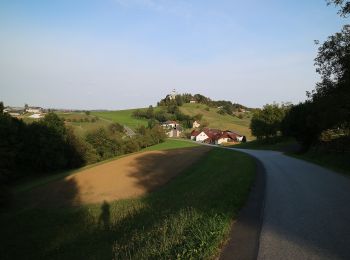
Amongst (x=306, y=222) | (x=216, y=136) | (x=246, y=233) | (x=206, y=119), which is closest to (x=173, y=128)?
(x=206, y=119)

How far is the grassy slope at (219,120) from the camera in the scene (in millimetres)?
141712

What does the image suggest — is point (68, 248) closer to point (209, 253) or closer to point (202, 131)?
point (209, 253)

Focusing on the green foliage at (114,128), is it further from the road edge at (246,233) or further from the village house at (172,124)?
the road edge at (246,233)

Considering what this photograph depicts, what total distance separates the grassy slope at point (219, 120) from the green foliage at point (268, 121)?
1781 inches

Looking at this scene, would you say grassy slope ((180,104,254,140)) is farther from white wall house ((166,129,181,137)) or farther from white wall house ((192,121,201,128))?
white wall house ((166,129,181,137))

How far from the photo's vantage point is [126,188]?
31.4m

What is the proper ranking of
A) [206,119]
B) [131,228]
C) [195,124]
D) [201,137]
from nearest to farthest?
[131,228] < [201,137] < [195,124] < [206,119]

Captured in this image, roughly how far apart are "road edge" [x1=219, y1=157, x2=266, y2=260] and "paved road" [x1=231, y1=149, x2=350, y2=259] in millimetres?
162

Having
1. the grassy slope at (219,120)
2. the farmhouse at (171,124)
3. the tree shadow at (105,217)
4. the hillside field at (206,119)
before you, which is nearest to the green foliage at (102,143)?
the hillside field at (206,119)

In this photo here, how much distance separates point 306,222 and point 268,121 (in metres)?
74.4

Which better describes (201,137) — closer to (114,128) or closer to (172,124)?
(172,124)

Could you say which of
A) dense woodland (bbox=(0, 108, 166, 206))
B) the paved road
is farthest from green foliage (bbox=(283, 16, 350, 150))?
dense woodland (bbox=(0, 108, 166, 206))

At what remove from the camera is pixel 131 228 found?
54.4ft

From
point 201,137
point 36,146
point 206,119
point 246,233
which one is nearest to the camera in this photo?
point 246,233
